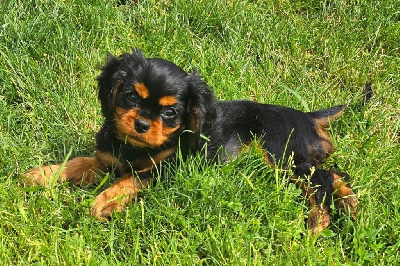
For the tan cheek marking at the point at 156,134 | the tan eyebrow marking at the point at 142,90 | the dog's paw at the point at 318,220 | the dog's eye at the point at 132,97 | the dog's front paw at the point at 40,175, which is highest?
the tan eyebrow marking at the point at 142,90

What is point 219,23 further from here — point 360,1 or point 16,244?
point 16,244

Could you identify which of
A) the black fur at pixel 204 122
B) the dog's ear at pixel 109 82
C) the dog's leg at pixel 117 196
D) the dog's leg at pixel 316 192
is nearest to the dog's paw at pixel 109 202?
the dog's leg at pixel 117 196

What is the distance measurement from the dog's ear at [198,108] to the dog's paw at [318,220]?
839 mm

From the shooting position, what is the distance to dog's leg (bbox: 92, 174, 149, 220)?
10.3 feet

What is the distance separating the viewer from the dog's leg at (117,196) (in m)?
3.13

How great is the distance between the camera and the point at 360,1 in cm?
517

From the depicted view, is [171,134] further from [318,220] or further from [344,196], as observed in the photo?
[344,196]

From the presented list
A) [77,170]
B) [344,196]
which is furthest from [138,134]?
[344,196]

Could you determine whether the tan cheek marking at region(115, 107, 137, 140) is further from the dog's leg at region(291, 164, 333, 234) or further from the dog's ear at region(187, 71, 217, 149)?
the dog's leg at region(291, 164, 333, 234)

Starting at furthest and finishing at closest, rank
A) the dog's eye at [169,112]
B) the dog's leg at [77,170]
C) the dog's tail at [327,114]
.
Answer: the dog's tail at [327,114] → the dog's leg at [77,170] → the dog's eye at [169,112]

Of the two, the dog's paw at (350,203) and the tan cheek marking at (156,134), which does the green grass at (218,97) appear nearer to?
the dog's paw at (350,203)

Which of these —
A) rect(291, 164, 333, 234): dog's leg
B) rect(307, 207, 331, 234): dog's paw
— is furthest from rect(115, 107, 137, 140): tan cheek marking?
rect(307, 207, 331, 234): dog's paw

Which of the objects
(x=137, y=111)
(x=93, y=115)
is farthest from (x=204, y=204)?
(x=93, y=115)

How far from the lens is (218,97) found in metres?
4.44
